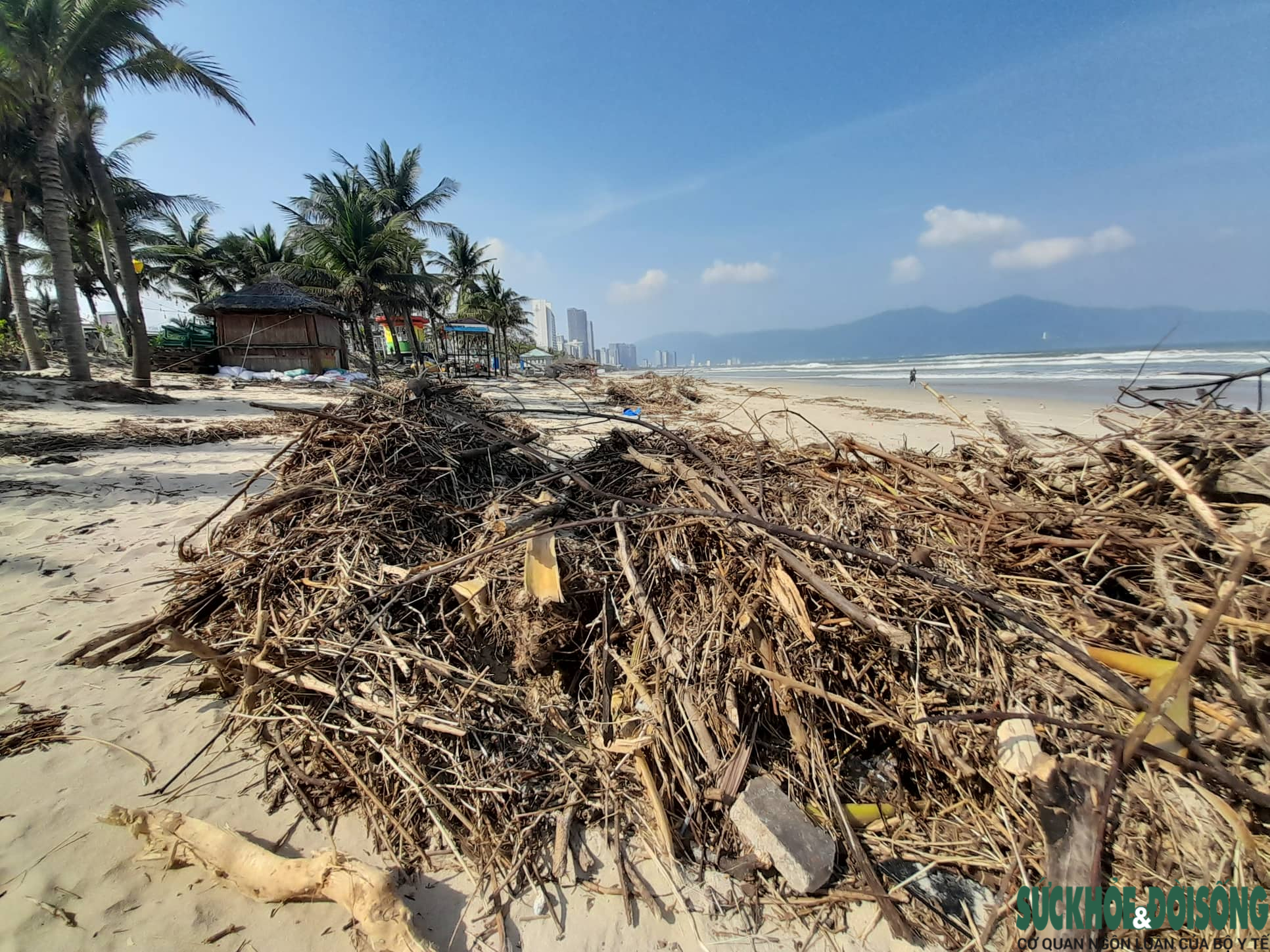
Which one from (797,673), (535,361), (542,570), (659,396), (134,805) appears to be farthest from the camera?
(535,361)

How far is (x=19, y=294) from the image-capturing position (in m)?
14.1

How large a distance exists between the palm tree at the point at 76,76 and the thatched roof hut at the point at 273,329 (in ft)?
23.2

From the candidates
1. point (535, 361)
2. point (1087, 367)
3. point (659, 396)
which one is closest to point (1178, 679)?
point (659, 396)

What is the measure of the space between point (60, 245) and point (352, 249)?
8863mm

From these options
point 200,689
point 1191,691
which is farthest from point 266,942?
point 1191,691

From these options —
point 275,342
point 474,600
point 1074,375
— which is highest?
point 275,342

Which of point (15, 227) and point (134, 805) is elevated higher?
point (15, 227)

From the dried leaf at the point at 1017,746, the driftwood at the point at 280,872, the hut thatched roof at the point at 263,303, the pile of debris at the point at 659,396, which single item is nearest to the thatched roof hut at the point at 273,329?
the hut thatched roof at the point at 263,303

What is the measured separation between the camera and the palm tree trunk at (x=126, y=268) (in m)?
11.7

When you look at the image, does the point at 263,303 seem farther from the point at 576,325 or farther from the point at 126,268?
the point at 576,325

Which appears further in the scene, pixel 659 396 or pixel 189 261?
pixel 189 261

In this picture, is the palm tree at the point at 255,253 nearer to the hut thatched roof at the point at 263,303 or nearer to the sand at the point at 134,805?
the hut thatched roof at the point at 263,303

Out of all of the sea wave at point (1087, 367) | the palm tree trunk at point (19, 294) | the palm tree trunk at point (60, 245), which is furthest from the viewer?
the sea wave at point (1087, 367)

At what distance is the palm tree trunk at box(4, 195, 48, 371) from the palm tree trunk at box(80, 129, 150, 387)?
4397mm
